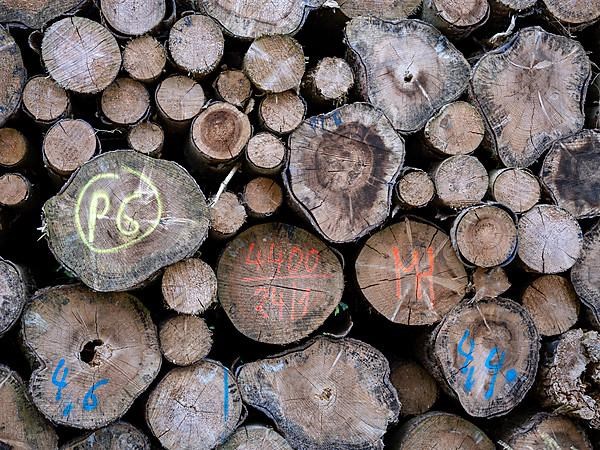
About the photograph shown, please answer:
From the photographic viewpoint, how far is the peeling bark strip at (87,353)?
3350 millimetres

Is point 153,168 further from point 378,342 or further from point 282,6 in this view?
point 378,342

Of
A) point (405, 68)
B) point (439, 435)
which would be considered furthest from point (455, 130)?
point (439, 435)

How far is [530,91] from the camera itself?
4078mm

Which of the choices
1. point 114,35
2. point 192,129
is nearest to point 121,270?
point 192,129

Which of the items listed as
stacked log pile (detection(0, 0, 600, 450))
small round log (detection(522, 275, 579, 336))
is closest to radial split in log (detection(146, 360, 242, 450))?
stacked log pile (detection(0, 0, 600, 450))

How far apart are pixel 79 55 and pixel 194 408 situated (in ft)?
6.01

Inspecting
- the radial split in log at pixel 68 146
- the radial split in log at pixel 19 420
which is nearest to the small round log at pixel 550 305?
the radial split in log at pixel 68 146

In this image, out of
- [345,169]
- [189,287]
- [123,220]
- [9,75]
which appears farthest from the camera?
[345,169]

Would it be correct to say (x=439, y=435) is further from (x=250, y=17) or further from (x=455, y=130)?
(x=250, y=17)

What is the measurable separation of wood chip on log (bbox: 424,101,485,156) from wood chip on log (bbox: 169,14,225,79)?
1192 mm

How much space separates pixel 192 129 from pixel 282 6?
0.82 meters

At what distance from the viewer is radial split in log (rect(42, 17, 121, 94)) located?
3521 mm

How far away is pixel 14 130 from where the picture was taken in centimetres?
362

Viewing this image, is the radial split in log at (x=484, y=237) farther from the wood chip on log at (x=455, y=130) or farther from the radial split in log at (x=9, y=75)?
the radial split in log at (x=9, y=75)
